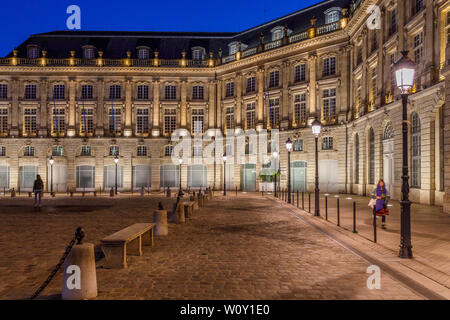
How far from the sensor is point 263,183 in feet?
136

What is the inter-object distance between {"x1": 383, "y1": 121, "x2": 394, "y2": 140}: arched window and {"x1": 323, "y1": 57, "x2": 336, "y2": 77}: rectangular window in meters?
12.3

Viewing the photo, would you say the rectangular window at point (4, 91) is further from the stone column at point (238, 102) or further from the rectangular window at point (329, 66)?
the rectangular window at point (329, 66)

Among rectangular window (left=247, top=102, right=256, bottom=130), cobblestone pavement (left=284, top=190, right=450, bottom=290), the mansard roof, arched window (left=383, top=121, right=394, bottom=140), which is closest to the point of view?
cobblestone pavement (left=284, top=190, right=450, bottom=290)

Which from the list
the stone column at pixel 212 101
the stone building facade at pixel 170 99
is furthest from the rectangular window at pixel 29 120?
the stone column at pixel 212 101

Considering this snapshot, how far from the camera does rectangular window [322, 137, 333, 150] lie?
39406 mm

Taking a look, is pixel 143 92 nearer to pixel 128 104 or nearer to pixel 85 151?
pixel 128 104

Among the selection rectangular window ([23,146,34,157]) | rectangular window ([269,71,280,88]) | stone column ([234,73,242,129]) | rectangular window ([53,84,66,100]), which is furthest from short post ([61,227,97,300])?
rectangular window ([23,146,34,157])

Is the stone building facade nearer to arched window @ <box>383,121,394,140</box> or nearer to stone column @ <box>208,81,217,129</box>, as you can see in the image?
stone column @ <box>208,81,217,129</box>

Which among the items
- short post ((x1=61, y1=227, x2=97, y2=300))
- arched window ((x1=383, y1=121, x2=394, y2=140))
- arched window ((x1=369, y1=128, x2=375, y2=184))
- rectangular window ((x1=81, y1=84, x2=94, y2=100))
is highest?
rectangular window ((x1=81, y1=84, x2=94, y2=100))

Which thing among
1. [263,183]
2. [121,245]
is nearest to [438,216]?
[121,245]

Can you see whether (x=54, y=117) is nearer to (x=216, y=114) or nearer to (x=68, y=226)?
(x=216, y=114)

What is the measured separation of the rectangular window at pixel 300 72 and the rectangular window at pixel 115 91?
899 inches

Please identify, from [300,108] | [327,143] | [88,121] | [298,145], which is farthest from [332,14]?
[88,121]

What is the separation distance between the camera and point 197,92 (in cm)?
5047
